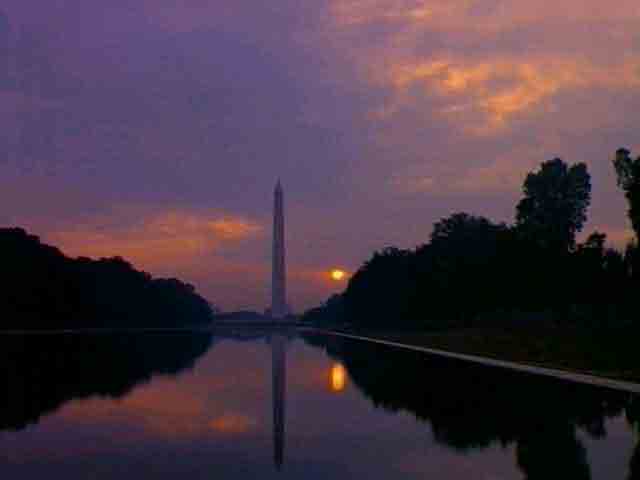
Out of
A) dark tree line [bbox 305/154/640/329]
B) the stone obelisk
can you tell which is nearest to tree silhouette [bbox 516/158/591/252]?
dark tree line [bbox 305/154/640/329]

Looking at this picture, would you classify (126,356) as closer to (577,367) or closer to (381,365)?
(381,365)

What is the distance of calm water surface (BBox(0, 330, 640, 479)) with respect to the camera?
11.2m

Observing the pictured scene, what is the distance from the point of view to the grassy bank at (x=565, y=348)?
28.6 meters

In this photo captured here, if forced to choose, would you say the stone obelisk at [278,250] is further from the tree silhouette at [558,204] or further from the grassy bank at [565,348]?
the grassy bank at [565,348]

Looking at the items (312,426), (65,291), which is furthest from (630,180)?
(65,291)

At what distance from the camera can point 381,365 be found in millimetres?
32812

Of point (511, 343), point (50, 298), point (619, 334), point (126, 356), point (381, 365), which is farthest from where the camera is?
point (50, 298)

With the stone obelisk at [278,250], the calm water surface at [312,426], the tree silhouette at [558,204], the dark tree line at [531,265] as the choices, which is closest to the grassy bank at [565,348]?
the calm water surface at [312,426]

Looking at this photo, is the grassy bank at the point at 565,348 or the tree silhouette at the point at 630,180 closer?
the grassy bank at the point at 565,348

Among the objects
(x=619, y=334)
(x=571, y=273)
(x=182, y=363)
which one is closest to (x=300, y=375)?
(x=182, y=363)

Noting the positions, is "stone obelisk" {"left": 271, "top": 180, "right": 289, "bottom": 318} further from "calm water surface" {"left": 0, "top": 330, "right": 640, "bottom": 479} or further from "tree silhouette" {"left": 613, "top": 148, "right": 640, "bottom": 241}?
"calm water surface" {"left": 0, "top": 330, "right": 640, "bottom": 479}

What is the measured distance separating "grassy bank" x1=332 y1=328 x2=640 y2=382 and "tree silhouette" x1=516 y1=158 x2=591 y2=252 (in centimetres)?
3322

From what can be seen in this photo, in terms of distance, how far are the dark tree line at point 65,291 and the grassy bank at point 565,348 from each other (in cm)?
5587

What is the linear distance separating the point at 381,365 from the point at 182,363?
28.2ft
